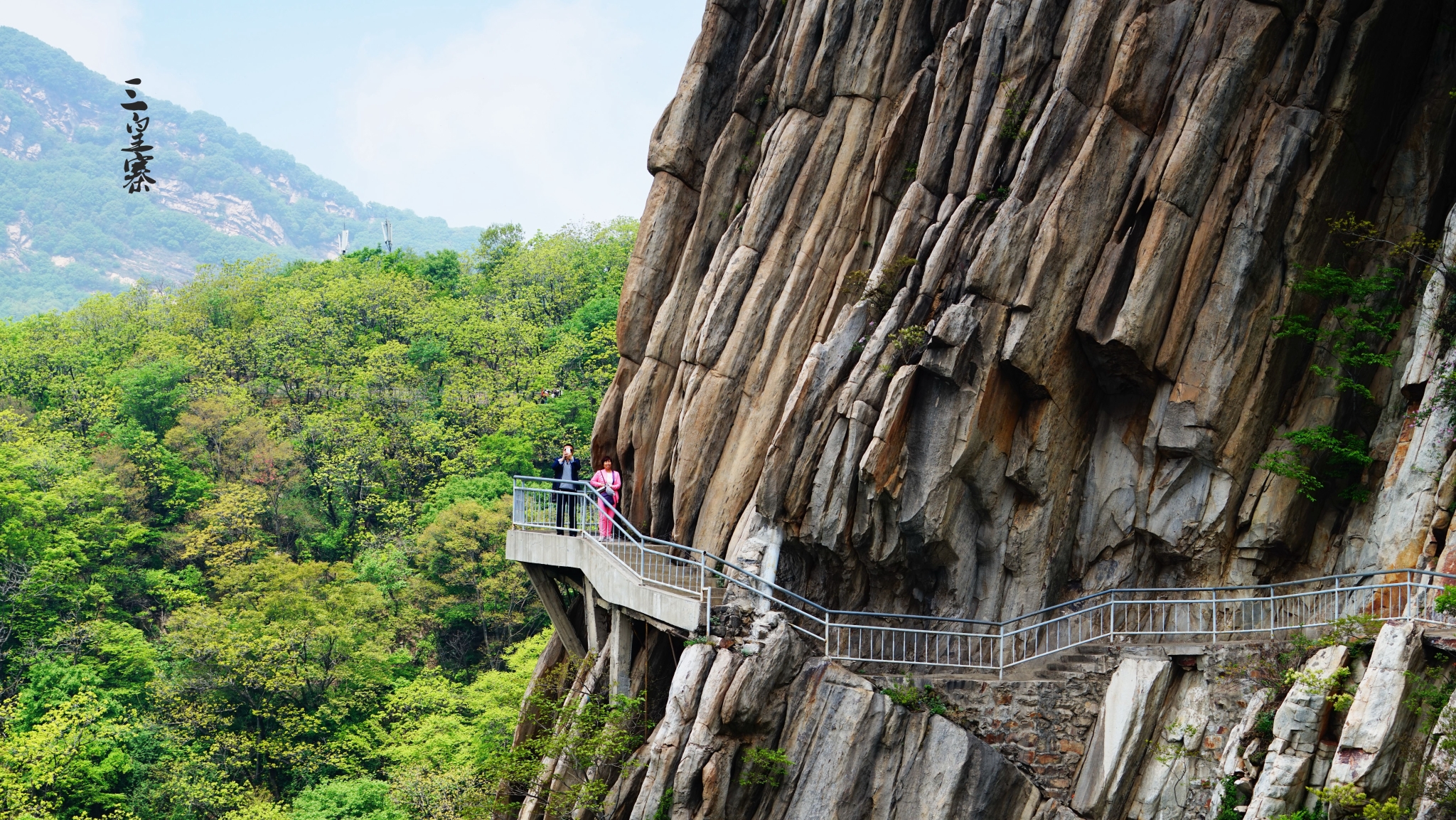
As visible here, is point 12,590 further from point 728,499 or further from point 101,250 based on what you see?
point 101,250

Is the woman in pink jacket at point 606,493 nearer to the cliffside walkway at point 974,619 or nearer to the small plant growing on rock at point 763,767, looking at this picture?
the cliffside walkway at point 974,619

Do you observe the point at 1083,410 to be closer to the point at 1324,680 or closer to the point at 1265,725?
the point at 1265,725

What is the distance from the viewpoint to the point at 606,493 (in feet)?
71.0

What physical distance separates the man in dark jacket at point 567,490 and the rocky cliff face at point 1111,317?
342 centimetres

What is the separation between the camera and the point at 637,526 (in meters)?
23.2

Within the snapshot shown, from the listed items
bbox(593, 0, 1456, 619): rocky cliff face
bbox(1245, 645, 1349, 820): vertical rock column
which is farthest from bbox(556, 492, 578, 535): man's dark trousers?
bbox(1245, 645, 1349, 820): vertical rock column

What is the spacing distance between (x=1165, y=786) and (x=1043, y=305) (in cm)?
688

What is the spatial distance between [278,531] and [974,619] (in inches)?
1478

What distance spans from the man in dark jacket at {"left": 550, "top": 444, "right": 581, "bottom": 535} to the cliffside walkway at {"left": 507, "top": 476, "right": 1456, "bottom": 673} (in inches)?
37.8

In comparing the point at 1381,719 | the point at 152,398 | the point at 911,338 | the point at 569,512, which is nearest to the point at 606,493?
the point at 569,512

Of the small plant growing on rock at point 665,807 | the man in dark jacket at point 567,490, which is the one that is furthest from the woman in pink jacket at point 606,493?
the small plant growing on rock at point 665,807

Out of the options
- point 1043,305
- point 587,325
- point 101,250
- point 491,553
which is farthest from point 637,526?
point 101,250

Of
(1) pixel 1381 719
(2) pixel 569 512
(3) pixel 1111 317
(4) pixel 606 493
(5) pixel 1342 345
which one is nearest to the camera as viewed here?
(1) pixel 1381 719

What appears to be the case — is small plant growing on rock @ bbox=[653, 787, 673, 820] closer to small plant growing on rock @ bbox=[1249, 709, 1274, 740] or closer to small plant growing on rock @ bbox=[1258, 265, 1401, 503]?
small plant growing on rock @ bbox=[1249, 709, 1274, 740]
